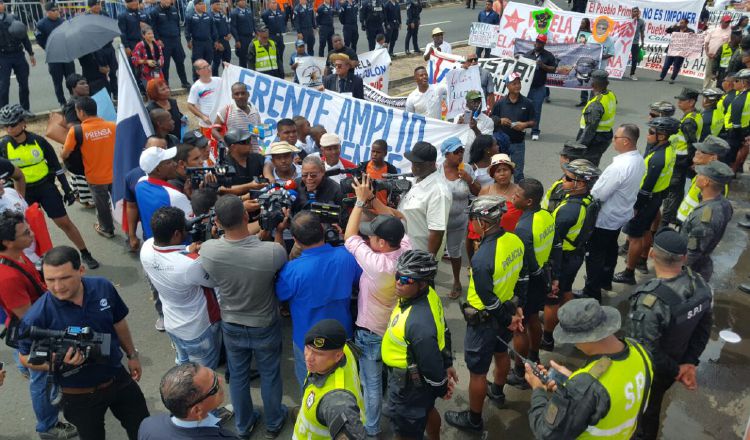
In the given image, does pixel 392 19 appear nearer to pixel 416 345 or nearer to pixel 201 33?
pixel 201 33

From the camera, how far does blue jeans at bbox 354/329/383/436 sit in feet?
13.7

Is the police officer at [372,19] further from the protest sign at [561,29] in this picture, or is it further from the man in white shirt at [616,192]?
the man in white shirt at [616,192]

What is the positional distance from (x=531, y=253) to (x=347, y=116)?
3749 millimetres

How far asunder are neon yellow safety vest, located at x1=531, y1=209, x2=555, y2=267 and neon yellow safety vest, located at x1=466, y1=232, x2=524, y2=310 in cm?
43

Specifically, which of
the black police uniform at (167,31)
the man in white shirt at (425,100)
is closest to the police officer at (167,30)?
the black police uniform at (167,31)

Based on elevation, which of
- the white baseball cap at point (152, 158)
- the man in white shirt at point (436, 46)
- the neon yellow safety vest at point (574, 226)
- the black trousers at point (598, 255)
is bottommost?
the black trousers at point (598, 255)

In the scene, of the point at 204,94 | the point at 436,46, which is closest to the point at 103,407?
the point at 204,94

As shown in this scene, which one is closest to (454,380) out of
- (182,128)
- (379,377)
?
(379,377)

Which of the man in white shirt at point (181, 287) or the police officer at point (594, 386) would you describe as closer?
the police officer at point (594, 386)

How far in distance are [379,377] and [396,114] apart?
13.1ft

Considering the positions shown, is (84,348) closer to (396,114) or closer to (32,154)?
(32,154)

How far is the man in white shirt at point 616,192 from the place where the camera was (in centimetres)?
580

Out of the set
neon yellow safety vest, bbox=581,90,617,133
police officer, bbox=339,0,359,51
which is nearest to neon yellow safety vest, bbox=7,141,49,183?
neon yellow safety vest, bbox=581,90,617,133

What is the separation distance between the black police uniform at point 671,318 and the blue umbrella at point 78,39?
25.6 ft
